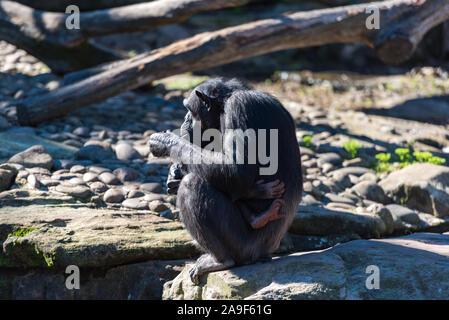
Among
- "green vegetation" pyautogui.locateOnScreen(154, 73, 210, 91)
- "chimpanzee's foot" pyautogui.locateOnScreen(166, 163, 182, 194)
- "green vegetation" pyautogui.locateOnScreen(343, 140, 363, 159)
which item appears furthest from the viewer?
"green vegetation" pyautogui.locateOnScreen(154, 73, 210, 91)

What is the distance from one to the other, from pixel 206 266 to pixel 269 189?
2.05 feet

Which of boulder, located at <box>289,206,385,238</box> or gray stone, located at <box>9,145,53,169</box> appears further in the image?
gray stone, located at <box>9,145,53,169</box>

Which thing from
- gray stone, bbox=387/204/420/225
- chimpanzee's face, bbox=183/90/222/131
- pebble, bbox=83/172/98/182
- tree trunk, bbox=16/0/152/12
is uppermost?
tree trunk, bbox=16/0/152/12

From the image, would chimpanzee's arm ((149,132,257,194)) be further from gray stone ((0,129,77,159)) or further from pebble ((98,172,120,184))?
gray stone ((0,129,77,159))

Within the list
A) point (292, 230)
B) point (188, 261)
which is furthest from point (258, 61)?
point (188, 261)

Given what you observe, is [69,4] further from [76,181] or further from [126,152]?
[76,181]

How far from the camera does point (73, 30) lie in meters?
7.31

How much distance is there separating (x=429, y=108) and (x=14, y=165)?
19.4 feet

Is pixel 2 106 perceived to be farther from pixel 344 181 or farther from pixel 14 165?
pixel 344 181

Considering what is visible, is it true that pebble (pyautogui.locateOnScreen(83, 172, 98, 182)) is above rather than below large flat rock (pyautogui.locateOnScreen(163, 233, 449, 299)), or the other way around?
above

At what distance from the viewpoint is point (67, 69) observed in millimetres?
7781

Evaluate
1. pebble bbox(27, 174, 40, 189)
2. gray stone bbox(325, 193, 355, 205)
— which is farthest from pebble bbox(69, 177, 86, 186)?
gray stone bbox(325, 193, 355, 205)

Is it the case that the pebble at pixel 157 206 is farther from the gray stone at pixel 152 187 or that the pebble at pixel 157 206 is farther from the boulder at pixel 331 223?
the boulder at pixel 331 223

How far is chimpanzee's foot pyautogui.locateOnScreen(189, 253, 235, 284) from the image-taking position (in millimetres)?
3385
